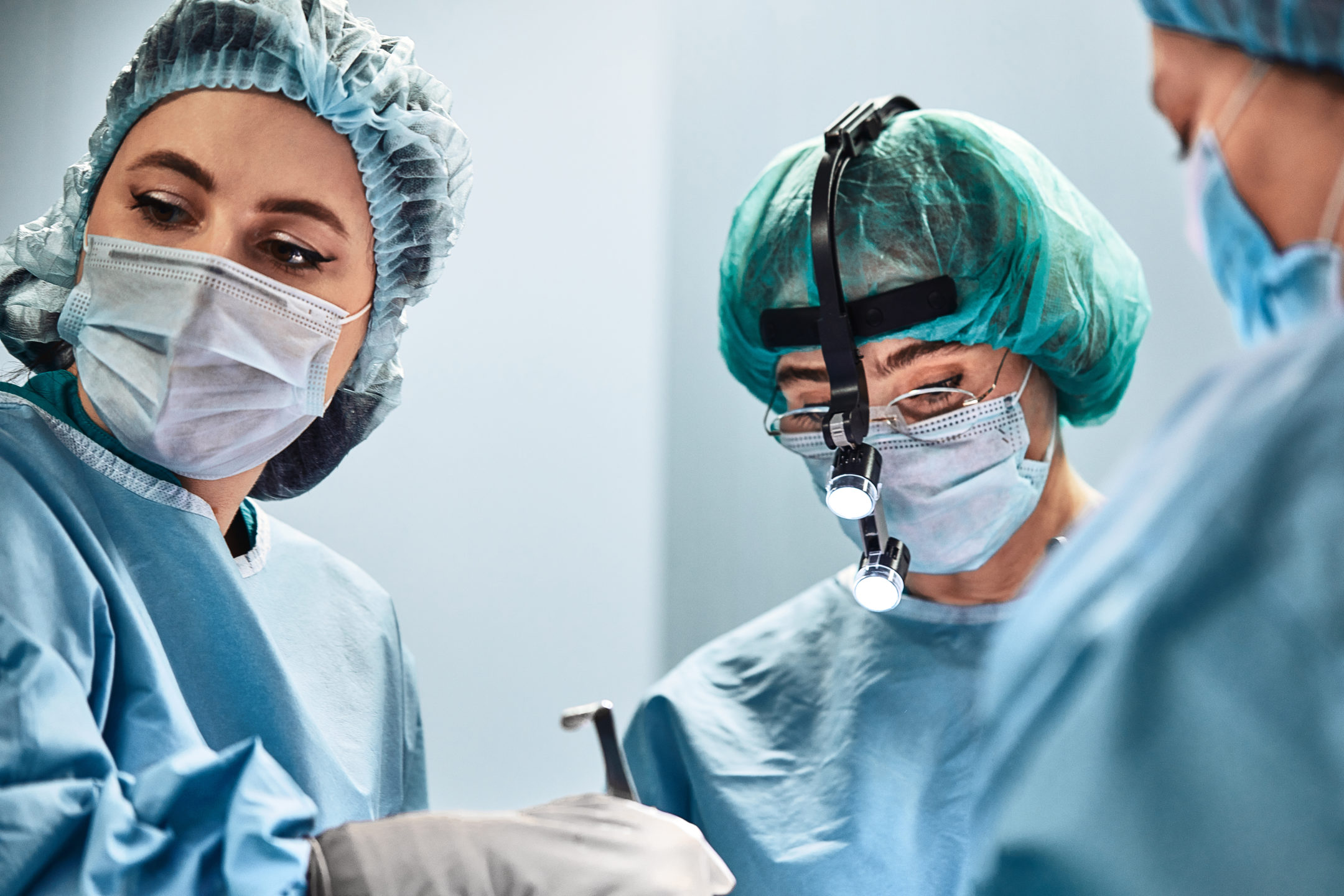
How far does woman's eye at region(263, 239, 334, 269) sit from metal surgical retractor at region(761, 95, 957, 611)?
595mm

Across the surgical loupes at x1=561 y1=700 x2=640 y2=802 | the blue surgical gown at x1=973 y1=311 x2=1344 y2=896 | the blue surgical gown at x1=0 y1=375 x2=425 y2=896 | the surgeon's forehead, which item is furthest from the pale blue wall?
the blue surgical gown at x1=973 y1=311 x2=1344 y2=896

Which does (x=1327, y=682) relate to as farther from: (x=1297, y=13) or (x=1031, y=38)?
(x=1031, y=38)

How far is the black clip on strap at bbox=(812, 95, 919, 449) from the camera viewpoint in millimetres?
1330

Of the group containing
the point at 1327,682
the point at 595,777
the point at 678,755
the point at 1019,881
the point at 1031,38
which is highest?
the point at 1031,38

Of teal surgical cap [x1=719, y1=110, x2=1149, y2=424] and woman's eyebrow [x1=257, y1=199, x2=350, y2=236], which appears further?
teal surgical cap [x1=719, y1=110, x2=1149, y2=424]

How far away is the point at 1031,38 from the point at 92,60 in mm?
1546

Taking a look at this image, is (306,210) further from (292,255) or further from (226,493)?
(226,493)

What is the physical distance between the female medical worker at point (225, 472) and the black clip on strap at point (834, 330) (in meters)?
0.45

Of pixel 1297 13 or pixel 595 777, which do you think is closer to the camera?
pixel 1297 13

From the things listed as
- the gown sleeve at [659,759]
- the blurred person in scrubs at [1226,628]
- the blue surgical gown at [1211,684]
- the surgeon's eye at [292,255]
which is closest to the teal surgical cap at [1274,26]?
the blurred person in scrubs at [1226,628]

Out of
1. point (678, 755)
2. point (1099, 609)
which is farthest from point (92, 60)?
point (1099, 609)

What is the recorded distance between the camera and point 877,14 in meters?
2.06

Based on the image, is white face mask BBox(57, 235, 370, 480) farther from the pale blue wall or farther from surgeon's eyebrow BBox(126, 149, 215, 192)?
the pale blue wall

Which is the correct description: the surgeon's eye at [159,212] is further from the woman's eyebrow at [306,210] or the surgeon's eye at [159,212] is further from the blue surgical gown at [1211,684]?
the blue surgical gown at [1211,684]
